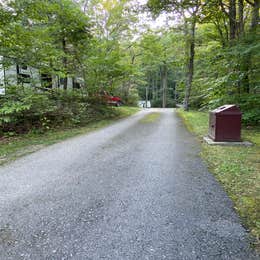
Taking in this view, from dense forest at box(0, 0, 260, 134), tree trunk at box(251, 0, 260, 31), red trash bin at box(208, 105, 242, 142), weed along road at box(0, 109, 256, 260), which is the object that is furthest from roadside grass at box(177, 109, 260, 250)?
tree trunk at box(251, 0, 260, 31)

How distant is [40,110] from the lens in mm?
7277

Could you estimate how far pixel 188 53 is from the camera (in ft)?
50.0

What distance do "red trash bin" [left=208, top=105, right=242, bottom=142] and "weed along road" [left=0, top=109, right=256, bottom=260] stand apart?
1571mm

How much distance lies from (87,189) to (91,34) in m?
8.90

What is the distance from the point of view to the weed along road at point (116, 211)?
164 centimetres

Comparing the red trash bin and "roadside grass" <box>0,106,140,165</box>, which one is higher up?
the red trash bin

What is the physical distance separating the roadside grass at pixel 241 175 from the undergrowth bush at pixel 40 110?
5.50 meters

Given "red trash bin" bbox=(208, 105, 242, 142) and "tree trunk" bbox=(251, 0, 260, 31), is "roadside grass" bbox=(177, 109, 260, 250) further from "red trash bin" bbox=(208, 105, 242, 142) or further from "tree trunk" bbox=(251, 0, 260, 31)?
"tree trunk" bbox=(251, 0, 260, 31)

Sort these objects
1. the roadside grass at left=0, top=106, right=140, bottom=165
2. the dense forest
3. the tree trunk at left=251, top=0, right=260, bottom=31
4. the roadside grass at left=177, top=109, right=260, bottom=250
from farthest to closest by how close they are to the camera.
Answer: the tree trunk at left=251, top=0, right=260, bottom=31, the dense forest, the roadside grass at left=0, top=106, right=140, bottom=165, the roadside grass at left=177, top=109, right=260, bottom=250

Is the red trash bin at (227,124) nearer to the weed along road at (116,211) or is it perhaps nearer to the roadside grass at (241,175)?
the roadside grass at (241,175)

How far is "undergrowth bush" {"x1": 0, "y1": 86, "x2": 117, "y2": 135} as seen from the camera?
645 cm

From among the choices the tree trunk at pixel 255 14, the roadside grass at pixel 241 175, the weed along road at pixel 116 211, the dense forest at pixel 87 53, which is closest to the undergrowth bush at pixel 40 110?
the dense forest at pixel 87 53

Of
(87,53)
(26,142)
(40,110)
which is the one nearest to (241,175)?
(26,142)

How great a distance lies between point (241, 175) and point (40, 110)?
684 cm
